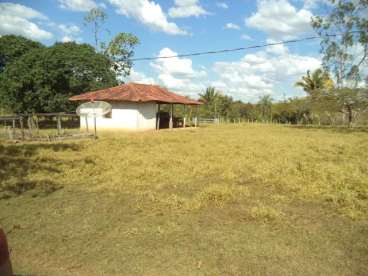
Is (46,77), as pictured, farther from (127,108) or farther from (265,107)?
(265,107)

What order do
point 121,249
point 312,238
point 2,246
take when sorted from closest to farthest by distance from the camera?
Result: 1. point 2,246
2. point 121,249
3. point 312,238

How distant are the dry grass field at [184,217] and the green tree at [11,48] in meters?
23.7

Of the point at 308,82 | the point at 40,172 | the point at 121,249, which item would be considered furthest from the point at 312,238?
the point at 308,82

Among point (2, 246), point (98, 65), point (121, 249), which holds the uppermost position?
point (98, 65)

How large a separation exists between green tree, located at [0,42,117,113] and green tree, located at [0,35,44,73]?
95.0 inches

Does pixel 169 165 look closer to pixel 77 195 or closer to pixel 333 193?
pixel 77 195

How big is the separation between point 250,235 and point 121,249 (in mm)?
2040

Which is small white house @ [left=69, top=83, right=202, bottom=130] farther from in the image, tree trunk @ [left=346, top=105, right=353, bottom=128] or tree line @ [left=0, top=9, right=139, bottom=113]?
tree trunk @ [left=346, top=105, right=353, bottom=128]

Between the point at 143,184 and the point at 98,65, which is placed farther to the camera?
the point at 98,65

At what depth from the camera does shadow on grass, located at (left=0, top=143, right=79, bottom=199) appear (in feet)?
29.0

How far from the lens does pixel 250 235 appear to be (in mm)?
5828

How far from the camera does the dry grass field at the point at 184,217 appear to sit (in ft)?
16.0

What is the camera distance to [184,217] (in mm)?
6711

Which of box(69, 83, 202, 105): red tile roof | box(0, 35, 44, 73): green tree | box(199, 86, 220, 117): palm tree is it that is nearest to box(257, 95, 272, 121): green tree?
box(199, 86, 220, 117): palm tree
